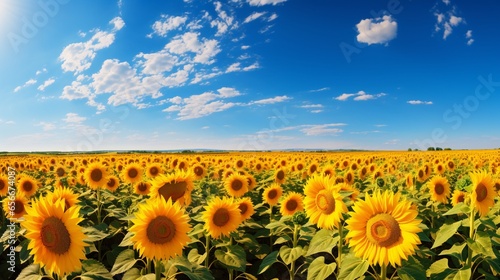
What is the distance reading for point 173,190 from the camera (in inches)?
201

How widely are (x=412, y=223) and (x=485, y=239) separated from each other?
147 cm

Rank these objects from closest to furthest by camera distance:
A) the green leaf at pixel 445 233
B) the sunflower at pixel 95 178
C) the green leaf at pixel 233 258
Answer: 1. the green leaf at pixel 445 233
2. the green leaf at pixel 233 258
3. the sunflower at pixel 95 178

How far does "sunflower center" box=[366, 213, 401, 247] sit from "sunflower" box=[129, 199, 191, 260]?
1873mm

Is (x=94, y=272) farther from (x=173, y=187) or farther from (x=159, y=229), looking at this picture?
(x=173, y=187)

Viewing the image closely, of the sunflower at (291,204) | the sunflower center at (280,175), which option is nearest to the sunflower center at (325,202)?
the sunflower at (291,204)

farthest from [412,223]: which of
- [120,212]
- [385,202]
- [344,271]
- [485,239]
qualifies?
[120,212]

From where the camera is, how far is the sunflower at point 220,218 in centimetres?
547

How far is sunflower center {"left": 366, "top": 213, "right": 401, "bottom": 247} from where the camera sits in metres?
→ 3.45

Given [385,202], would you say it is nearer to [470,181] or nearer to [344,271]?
[344,271]

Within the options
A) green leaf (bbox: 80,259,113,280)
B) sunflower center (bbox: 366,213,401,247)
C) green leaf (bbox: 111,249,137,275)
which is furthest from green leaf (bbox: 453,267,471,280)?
green leaf (bbox: 80,259,113,280)

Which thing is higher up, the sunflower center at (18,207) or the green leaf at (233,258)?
the sunflower center at (18,207)

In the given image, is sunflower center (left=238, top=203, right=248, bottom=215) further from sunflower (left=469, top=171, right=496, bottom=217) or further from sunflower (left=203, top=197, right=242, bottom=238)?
sunflower (left=469, top=171, right=496, bottom=217)

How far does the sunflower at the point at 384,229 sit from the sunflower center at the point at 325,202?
117cm

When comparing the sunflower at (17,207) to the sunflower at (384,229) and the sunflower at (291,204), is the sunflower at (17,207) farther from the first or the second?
the sunflower at (384,229)
